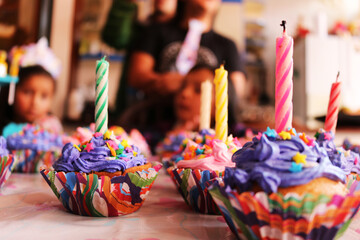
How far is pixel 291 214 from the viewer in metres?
0.58

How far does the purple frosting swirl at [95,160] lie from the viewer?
0.86m

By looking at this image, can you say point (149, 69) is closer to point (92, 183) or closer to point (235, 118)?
point (235, 118)

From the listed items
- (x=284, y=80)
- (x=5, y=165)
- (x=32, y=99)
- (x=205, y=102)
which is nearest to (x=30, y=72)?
(x=32, y=99)

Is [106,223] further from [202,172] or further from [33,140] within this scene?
[33,140]

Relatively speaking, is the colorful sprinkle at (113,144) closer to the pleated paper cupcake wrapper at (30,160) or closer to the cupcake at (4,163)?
the cupcake at (4,163)

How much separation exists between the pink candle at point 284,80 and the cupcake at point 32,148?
1.14 meters

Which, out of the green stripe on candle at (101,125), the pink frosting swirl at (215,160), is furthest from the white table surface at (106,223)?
the green stripe on candle at (101,125)

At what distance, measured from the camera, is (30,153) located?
4.97 ft

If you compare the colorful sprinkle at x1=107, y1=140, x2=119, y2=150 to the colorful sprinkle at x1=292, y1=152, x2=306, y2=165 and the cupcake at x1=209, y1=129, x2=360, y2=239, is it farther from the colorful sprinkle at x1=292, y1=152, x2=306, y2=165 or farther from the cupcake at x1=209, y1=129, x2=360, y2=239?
the colorful sprinkle at x1=292, y1=152, x2=306, y2=165

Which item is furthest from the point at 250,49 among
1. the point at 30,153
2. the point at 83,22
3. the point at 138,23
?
the point at 30,153

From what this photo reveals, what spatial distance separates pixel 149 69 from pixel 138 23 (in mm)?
1340

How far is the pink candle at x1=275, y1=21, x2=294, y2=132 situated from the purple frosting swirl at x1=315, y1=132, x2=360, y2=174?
0.22m

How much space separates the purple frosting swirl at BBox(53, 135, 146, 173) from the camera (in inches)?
33.8

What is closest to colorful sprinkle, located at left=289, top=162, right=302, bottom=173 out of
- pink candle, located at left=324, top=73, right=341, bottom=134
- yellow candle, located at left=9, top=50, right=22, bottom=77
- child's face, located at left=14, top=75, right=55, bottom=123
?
pink candle, located at left=324, top=73, right=341, bottom=134
